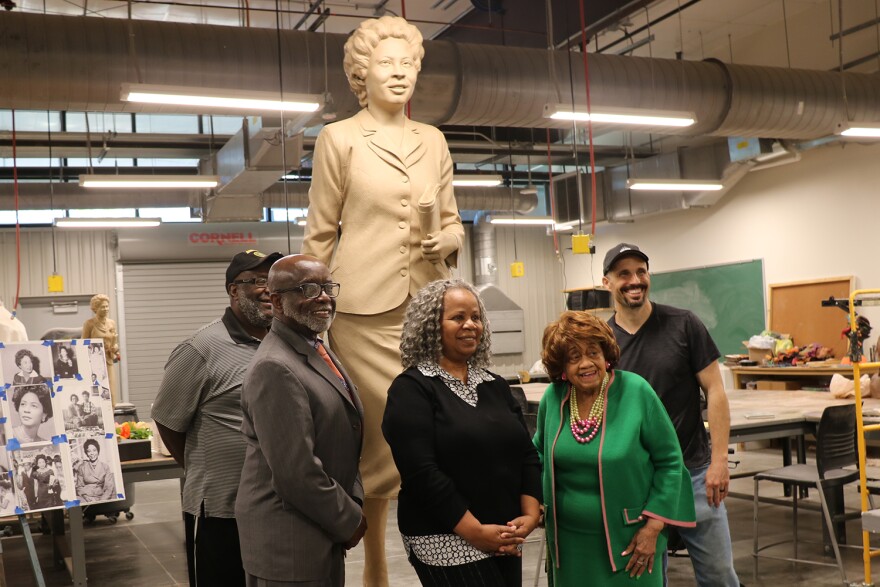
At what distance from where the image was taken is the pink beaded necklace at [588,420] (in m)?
2.48

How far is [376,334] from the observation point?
116 inches

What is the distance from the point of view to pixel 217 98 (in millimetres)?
5746

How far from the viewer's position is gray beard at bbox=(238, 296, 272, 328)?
2.77m

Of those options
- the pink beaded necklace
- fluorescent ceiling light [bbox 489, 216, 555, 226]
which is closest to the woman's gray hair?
the pink beaded necklace

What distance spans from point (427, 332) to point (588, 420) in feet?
1.77

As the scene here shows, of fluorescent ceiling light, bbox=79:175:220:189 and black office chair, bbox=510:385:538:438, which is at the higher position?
fluorescent ceiling light, bbox=79:175:220:189

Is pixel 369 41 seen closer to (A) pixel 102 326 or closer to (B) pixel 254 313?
(B) pixel 254 313

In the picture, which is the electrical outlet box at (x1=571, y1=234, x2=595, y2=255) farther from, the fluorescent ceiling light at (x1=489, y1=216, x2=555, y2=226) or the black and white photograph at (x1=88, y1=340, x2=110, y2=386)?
the fluorescent ceiling light at (x1=489, y1=216, x2=555, y2=226)

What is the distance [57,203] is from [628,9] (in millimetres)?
8188

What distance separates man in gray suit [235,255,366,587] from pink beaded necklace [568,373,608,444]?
2.07ft

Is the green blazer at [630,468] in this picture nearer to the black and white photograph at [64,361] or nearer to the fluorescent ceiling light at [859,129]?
the black and white photograph at [64,361]

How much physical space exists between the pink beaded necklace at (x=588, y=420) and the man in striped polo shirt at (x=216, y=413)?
3.17 ft

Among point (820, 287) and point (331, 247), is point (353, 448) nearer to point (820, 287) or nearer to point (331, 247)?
point (331, 247)

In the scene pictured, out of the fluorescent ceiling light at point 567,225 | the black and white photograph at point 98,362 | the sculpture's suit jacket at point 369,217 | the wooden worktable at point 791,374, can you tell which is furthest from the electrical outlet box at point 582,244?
the fluorescent ceiling light at point 567,225
